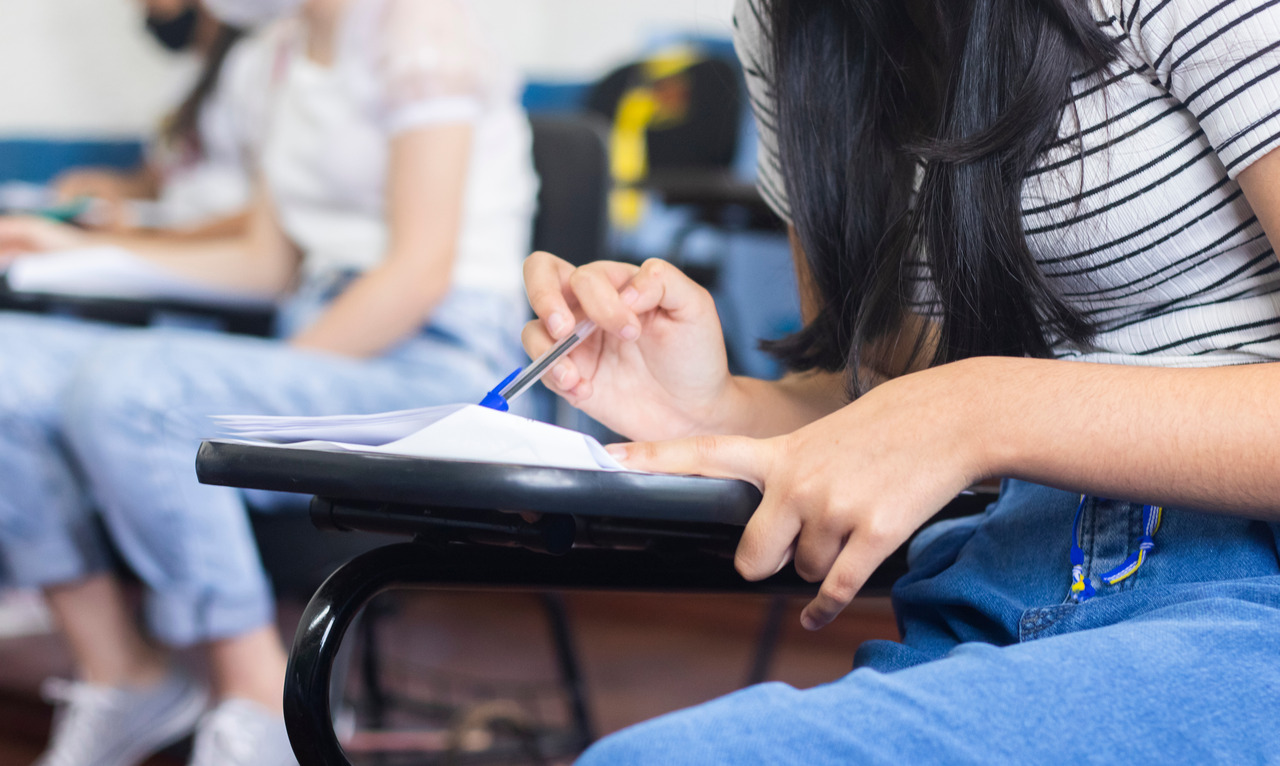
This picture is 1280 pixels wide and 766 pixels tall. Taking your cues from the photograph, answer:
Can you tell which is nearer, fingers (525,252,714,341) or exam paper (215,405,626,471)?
exam paper (215,405,626,471)

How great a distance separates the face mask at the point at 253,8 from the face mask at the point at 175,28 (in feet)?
5.29

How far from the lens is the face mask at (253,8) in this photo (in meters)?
1.31

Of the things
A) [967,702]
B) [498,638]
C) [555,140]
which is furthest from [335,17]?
[498,638]

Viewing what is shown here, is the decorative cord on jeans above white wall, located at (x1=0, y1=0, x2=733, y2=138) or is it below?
above

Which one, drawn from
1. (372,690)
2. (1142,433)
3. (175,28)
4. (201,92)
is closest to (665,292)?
(1142,433)

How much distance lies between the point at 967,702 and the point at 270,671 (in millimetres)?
912

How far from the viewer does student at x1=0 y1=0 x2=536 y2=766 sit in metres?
1.02

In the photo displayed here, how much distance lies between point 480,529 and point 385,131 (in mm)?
896

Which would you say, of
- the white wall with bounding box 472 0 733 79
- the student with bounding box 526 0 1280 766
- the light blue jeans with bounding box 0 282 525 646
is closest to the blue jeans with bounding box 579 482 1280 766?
the student with bounding box 526 0 1280 766

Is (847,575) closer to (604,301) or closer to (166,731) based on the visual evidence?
(604,301)

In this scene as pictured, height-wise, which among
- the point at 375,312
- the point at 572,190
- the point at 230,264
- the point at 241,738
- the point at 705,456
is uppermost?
the point at 705,456

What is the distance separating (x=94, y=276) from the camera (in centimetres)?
127

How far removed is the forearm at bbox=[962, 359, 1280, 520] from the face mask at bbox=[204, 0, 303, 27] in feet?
3.72

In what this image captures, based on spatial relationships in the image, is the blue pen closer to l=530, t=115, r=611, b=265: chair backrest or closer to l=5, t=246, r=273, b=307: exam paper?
l=530, t=115, r=611, b=265: chair backrest
